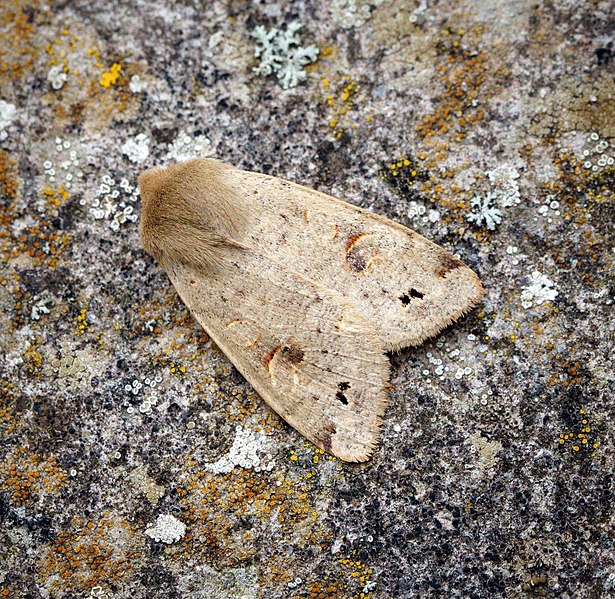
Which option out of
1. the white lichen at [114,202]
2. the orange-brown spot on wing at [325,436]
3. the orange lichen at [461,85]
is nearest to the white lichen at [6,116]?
the white lichen at [114,202]

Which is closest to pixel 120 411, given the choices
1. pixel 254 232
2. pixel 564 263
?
pixel 254 232

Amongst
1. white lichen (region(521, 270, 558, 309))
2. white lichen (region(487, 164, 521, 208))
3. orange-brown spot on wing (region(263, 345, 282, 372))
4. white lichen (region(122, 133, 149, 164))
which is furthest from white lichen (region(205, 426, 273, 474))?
white lichen (region(487, 164, 521, 208))

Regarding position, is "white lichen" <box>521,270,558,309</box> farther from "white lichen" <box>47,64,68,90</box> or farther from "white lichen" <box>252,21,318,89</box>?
"white lichen" <box>47,64,68,90</box>

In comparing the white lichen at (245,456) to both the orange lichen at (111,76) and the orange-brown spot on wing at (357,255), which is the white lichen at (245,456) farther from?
the orange lichen at (111,76)

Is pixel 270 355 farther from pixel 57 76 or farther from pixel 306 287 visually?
pixel 57 76

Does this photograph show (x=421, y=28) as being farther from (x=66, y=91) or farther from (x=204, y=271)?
(x=66, y=91)

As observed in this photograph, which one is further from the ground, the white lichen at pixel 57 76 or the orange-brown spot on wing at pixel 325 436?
the white lichen at pixel 57 76
